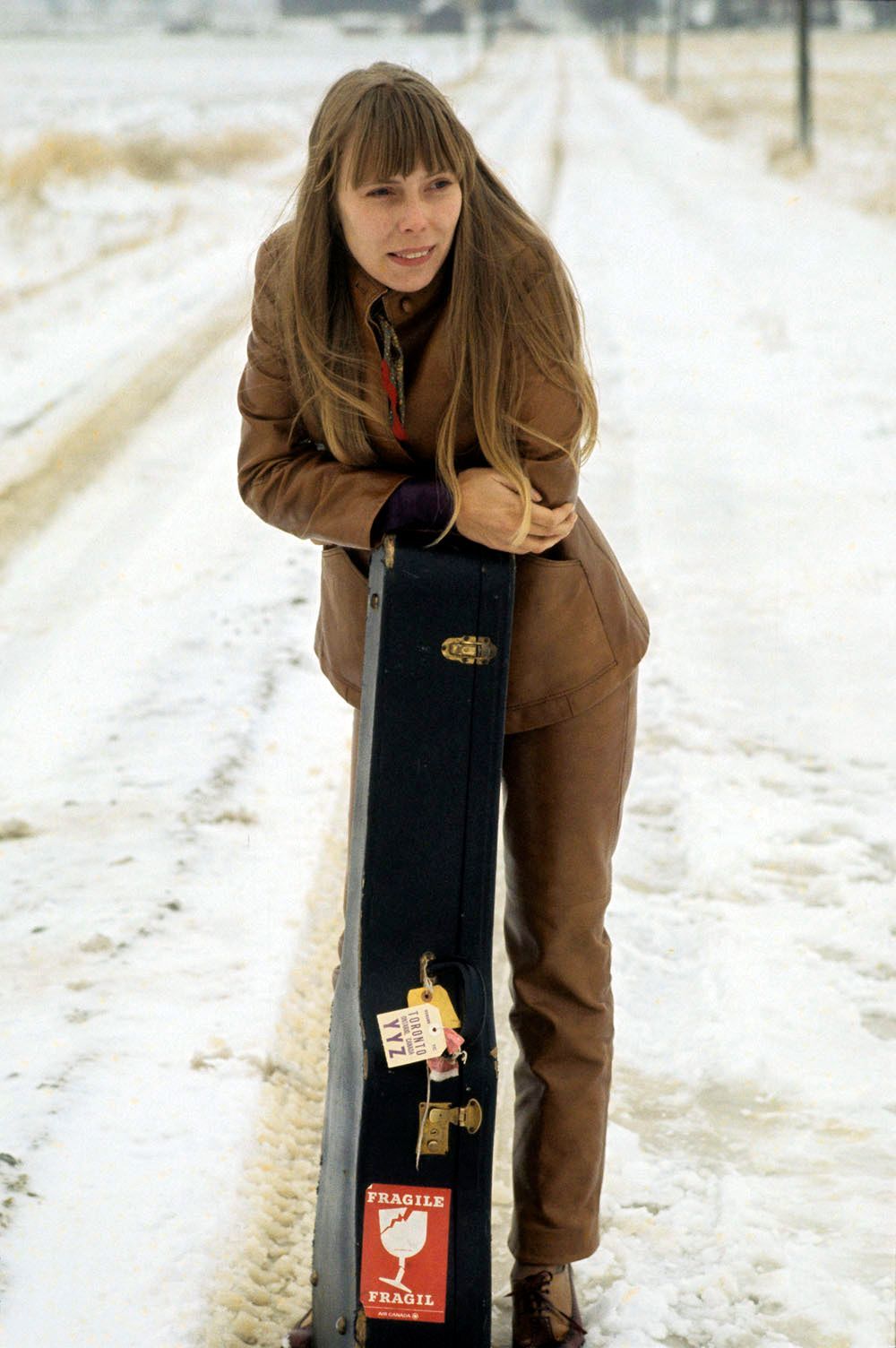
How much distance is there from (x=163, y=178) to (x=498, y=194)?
16226 millimetres

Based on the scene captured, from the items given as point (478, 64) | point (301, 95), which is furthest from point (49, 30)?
point (301, 95)

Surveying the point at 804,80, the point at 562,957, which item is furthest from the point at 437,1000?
the point at 804,80

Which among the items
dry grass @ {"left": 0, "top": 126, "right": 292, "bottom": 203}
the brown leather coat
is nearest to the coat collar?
the brown leather coat

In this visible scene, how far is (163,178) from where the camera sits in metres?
16.4

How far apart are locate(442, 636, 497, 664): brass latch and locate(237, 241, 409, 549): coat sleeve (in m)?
0.15

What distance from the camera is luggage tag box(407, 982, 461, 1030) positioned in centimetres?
162

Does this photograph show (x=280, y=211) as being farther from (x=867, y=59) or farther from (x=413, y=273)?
(x=867, y=59)

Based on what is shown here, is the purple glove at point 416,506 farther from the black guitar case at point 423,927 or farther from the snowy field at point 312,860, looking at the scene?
the snowy field at point 312,860

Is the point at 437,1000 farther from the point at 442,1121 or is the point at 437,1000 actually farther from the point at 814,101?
the point at 814,101

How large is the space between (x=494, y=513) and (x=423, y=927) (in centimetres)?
51

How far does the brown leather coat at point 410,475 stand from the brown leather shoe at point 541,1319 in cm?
80

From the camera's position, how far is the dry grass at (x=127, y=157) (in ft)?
49.0

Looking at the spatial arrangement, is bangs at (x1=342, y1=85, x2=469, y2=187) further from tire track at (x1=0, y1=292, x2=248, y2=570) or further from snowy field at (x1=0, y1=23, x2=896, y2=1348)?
tire track at (x1=0, y1=292, x2=248, y2=570)

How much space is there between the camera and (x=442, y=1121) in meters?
1.63
